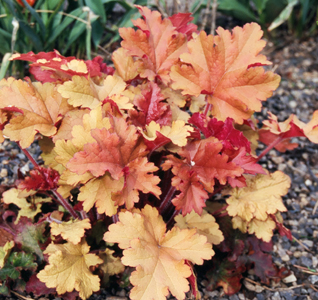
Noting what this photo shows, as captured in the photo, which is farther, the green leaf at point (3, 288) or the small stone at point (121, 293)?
the small stone at point (121, 293)

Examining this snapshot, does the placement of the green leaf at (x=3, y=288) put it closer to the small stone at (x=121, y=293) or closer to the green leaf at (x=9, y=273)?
the green leaf at (x=9, y=273)

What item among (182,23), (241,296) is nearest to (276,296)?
(241,296)

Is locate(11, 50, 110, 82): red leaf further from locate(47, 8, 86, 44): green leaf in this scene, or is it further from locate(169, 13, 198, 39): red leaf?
locate(47, 8, 86, 44): green leaf

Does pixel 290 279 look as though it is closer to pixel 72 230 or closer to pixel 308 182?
pixel 308 182

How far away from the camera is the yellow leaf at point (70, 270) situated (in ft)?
3.96

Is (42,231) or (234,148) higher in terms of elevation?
(234,148)

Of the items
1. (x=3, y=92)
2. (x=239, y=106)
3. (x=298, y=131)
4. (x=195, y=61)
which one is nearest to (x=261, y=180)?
(x=298, y=131)

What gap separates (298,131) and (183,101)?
0.50m

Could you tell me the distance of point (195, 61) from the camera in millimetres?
1308

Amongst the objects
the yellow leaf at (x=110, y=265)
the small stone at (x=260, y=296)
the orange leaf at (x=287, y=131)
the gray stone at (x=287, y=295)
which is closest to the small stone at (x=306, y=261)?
the gray stone at (x=287, y=295)

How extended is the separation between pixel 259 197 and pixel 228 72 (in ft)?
1.75

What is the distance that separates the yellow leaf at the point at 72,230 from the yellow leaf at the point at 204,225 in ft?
1.23

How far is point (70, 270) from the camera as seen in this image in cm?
125

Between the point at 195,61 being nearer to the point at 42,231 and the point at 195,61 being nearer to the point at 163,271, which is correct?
the point at 163,271
